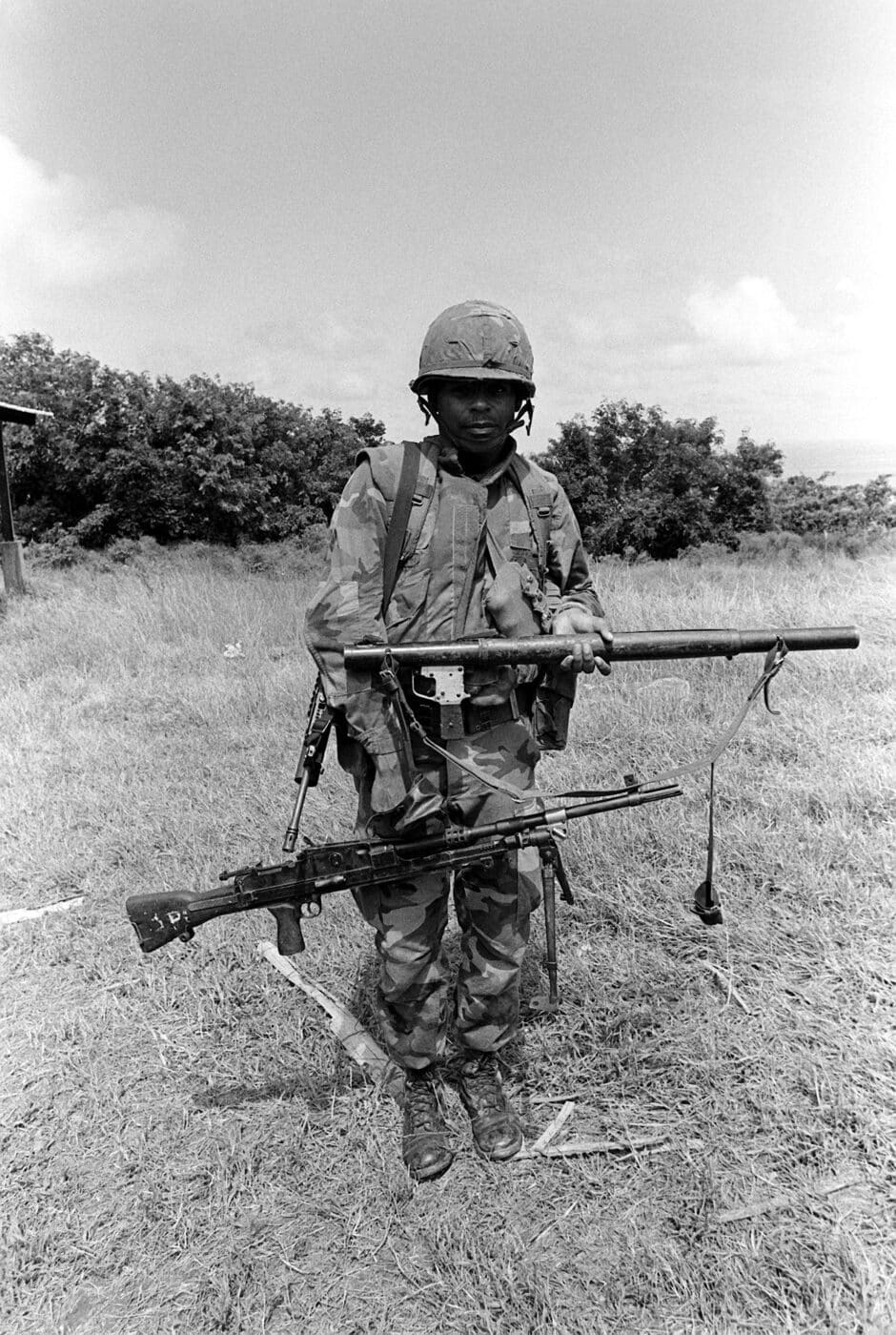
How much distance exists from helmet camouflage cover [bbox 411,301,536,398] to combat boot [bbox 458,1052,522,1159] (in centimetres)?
233

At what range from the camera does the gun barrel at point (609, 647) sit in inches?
89.4

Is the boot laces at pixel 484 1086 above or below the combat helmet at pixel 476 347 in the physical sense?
below

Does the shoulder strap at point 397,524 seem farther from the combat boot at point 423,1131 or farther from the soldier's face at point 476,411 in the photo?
the combat boot at point 423,1131

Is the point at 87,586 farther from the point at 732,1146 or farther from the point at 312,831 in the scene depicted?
the point at 732,1146

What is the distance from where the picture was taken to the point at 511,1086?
286 centimetres

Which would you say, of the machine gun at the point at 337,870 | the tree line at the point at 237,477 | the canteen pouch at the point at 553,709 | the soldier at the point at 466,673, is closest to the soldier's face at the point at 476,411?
the soldier at the point at 466,673

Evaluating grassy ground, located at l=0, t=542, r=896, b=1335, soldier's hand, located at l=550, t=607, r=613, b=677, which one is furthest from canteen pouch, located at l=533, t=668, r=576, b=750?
grassy ground, located at l=0, t=542, r=896, b=1335

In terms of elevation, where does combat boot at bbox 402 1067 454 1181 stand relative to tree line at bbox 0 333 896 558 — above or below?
below

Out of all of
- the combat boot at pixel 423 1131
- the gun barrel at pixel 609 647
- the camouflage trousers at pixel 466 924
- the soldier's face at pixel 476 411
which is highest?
the soldier's face at pixel 476 411

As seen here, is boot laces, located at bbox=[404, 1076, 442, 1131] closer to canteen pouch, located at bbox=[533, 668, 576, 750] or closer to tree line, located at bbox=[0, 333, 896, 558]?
canteen pouch, located at bbox=[533, 668, 576, 750]

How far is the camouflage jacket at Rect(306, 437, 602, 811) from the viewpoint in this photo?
2.35 m

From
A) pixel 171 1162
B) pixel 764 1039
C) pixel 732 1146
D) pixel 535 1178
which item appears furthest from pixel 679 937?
pixel 171 1162

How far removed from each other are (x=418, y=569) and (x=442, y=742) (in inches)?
22.0

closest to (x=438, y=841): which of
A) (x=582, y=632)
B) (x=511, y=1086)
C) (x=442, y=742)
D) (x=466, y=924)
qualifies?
(x=442, y=742)
